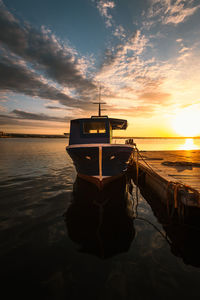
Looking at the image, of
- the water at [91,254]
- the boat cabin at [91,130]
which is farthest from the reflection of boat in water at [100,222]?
the boat cabin at [91,130]

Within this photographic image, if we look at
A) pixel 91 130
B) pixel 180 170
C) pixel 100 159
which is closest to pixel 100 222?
pixel 100 159

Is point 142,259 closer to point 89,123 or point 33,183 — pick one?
point 89,123

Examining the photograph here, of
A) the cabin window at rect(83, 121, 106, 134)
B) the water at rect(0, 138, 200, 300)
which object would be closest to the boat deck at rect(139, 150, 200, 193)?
the water at rect(0, 138, 200, 300)

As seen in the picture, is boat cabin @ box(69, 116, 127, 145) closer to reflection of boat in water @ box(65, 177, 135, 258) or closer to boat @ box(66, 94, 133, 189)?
boat @ box(66, 94, 133, 189)

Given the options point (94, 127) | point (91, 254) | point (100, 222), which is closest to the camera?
point (91, 254)

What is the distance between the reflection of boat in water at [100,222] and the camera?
4160mm

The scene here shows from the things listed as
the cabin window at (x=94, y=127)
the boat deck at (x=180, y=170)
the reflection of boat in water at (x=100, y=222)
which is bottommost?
the reflection of boat in water at (x=100, y=222)

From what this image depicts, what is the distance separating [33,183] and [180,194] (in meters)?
9.24

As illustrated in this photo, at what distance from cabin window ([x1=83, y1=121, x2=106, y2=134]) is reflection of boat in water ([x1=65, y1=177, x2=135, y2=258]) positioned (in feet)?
13.6

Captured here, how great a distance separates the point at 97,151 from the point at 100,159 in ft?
1.65

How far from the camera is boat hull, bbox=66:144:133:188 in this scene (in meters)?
7.45

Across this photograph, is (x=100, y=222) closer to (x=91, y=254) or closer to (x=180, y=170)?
(x=91, y=254)

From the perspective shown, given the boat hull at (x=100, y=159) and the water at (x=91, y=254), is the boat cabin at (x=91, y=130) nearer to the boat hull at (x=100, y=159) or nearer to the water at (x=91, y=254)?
the boat hull at (x=100, y=159)

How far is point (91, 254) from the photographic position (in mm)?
3822
